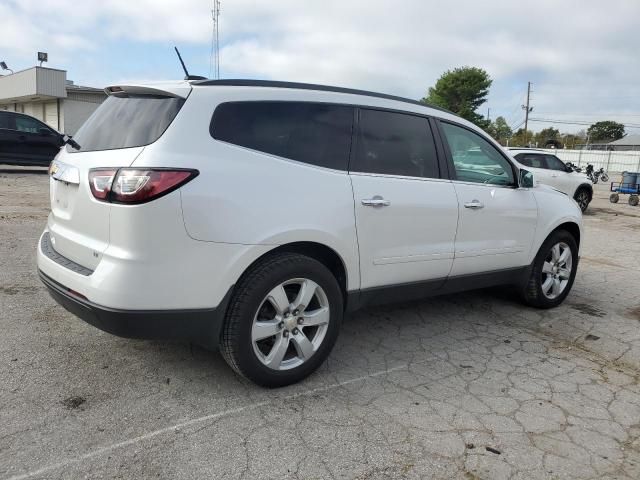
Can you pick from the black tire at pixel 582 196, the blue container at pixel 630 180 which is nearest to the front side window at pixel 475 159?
the black tire at pixel 582 196

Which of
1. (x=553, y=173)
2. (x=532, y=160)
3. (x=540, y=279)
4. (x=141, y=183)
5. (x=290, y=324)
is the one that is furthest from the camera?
(x=553, y=173)

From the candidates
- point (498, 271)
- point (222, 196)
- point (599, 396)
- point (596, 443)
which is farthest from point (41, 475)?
point (498, 271)

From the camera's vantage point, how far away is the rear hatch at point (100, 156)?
2859 mm

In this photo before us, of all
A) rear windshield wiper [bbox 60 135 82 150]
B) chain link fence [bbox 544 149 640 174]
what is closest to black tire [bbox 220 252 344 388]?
rear windshield wiper [bbox 60 135 82 150]

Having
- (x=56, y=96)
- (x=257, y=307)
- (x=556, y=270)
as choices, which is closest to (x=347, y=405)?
(x=257, y=307)

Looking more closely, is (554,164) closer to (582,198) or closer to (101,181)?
(582,198)

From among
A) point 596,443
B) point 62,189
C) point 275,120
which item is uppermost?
point 275,120

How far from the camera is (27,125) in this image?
48.9 ft

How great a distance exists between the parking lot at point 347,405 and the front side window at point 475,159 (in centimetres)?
128

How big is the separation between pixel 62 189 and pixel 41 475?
5.46 ft

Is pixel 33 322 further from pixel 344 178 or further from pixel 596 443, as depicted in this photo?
pixel 596 443

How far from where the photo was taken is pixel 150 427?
2762 millimetres

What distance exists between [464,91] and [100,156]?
6551cm

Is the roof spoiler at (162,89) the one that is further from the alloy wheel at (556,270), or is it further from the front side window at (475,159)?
the alloy wheel at (556,270)
